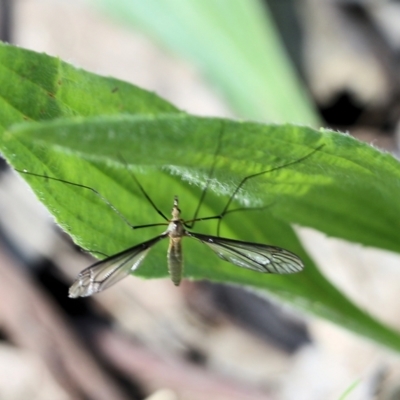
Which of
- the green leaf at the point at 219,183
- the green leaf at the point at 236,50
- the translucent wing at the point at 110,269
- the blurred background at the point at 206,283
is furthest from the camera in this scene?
the green leaf at the point at 236,50

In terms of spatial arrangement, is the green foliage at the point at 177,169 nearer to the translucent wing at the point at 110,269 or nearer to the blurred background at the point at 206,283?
the translucent wing at the point at 110,269

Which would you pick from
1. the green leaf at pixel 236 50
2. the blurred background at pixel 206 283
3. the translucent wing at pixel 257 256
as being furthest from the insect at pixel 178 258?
the green leaf at pixel 236 50

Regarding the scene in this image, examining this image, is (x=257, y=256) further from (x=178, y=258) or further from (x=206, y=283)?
(x=206, y=283)

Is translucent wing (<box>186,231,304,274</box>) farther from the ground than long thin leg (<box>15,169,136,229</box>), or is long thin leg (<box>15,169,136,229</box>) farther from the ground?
translucent wing (<box>186,231,304,274</box>)

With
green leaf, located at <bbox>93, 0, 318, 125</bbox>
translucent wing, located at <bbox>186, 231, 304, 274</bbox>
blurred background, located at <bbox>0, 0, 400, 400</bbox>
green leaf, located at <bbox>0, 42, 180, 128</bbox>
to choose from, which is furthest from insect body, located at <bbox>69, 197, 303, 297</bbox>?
green leaf, located at <bbox>93, 0, 318, 125</bbox>

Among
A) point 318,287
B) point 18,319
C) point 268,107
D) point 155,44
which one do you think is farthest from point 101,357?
point 155,44

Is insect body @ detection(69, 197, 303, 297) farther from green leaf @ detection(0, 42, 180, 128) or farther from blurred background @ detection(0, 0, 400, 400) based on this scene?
blurred background @ detection(0, 0, 400, 400)

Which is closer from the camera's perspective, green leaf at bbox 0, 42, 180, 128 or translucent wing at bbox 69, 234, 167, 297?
green leaf at bbox 0, 42, 180, 128
